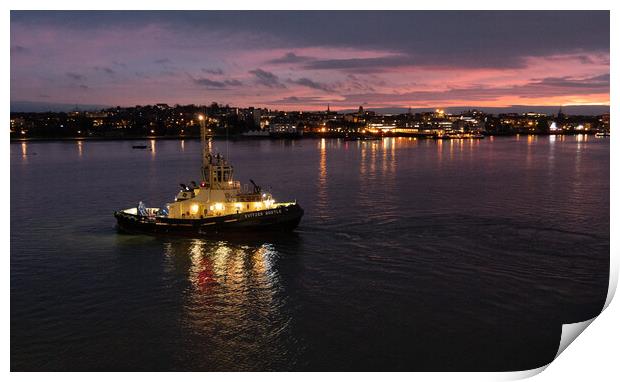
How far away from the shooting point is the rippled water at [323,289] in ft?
25.5

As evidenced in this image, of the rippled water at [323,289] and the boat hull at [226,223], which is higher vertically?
the boat hull at [226,223]

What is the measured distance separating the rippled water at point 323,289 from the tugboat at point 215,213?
0.44m

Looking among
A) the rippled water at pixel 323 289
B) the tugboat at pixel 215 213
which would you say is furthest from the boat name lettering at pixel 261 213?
the rippled water at pixel 323 289

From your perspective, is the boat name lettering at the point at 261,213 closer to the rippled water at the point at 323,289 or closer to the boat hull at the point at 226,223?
the boat hull at the point at 226,223

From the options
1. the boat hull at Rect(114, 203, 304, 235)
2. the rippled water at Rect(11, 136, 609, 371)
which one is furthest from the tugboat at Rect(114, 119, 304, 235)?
the rippled water at Rect(11, 136, 609, 371)

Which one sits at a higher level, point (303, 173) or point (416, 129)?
point (416, 129)

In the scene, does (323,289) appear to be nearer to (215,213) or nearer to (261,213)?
(261,213)

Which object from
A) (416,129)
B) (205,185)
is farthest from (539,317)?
(416,129)

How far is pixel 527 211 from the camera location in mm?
18031

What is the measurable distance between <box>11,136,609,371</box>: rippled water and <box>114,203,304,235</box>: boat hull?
37cm

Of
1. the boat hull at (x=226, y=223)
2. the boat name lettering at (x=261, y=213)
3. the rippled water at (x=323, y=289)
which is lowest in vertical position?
the rippled water at (x=323, y=289)

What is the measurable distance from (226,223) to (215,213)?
0.62m

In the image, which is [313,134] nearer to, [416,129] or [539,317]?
[416,129]
